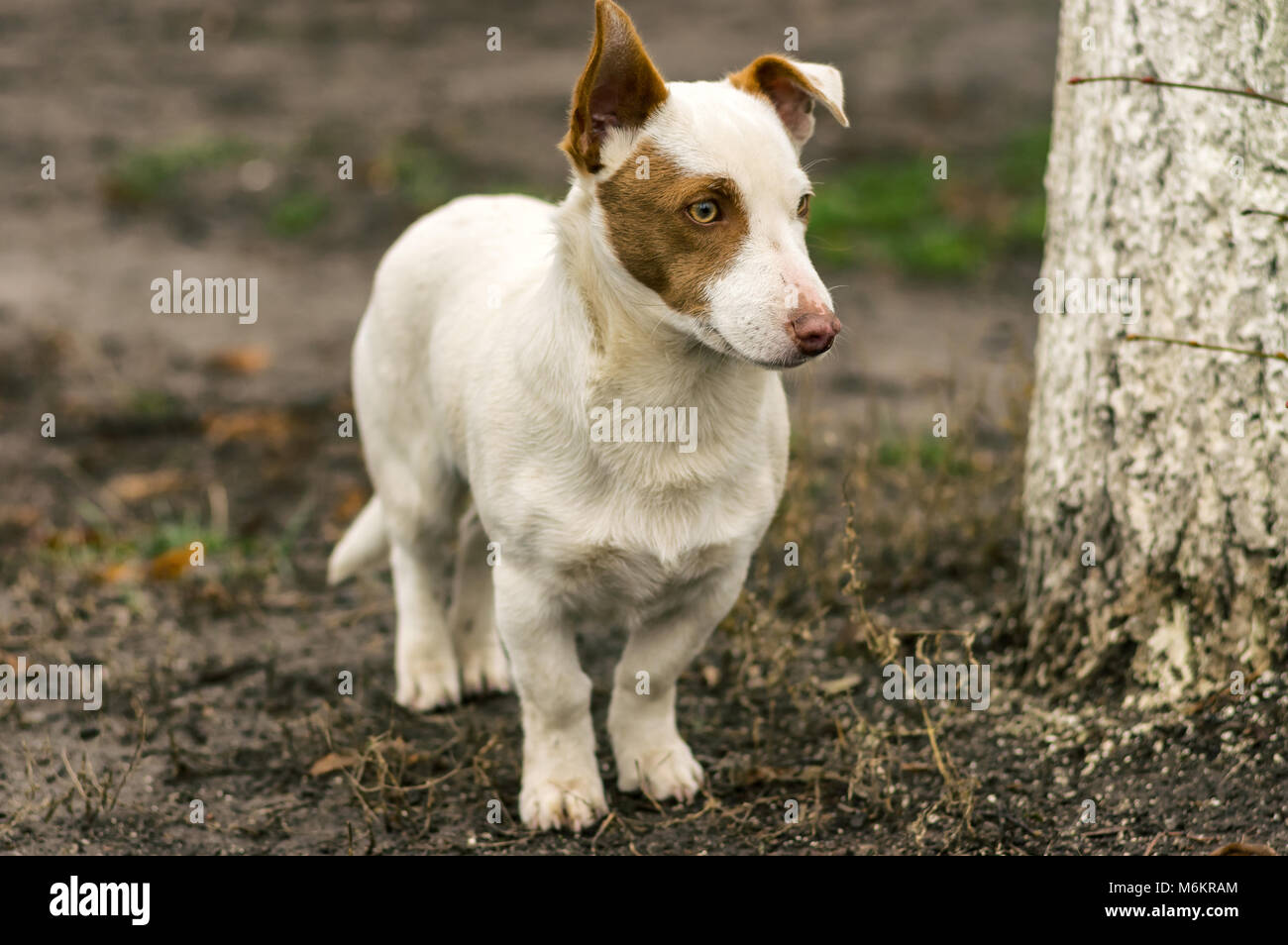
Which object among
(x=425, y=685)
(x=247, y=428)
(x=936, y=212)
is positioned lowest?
(x=425, y=685)

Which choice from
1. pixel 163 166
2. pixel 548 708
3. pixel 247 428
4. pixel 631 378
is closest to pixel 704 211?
pixel 631 378

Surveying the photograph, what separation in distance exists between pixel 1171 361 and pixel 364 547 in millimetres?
2647

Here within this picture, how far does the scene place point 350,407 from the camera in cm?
726

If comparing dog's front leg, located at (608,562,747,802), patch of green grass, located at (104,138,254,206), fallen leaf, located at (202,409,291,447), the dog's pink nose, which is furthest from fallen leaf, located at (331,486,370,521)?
patch of green grass, located at (104,138,254,206)

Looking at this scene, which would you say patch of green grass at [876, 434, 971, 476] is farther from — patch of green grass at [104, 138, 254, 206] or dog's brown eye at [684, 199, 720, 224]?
patch of green grass at [104, 138, 254, 206]

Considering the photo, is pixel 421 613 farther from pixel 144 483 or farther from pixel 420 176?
pixel 420 176

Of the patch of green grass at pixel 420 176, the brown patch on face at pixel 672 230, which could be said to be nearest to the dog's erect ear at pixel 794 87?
the brown patch on face at pixel 672 230

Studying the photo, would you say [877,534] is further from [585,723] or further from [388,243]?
[388,243]

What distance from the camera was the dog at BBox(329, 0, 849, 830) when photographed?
3277 millimetres

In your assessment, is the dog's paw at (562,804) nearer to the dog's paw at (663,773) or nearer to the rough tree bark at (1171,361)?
the dog's paw at (663,773)

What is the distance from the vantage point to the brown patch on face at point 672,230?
3.27 m

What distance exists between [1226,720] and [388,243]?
6.85m

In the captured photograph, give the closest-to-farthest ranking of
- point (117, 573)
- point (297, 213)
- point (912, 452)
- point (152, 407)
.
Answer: point (117, 573)
point (912, 452)
point (152, 407)
point (297, 213)

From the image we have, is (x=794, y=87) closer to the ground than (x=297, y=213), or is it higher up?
closer to the ground
